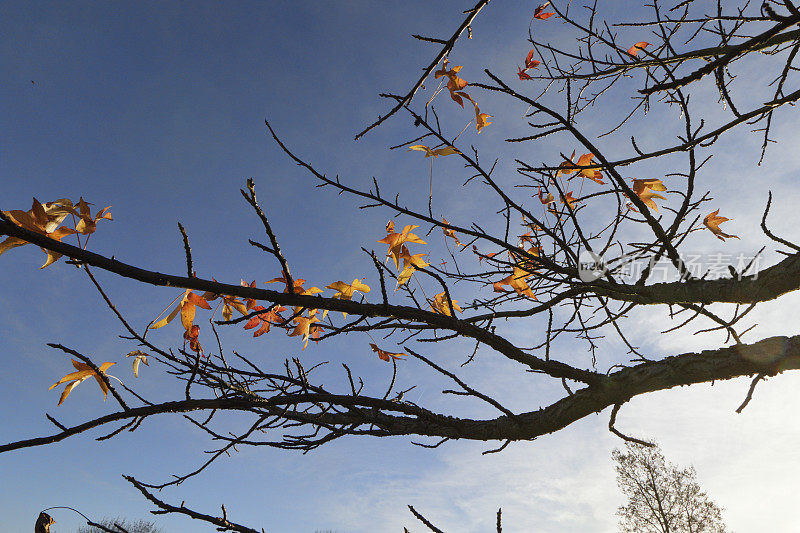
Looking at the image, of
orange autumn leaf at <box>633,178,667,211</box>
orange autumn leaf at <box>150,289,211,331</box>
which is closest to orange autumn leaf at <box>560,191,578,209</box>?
orange autumn leaf at <box>633,178,667,211</box>

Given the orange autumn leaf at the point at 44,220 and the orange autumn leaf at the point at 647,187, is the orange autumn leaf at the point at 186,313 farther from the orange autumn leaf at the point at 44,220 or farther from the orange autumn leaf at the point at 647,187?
the orange autumn leaf at the point at 647,187

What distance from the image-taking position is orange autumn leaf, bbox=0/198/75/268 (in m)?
1.16

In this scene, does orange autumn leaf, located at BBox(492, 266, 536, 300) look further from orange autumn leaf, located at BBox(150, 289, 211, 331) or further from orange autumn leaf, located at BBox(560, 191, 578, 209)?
orange autumn leaf, located at BBox(150, 289, 211, 331)

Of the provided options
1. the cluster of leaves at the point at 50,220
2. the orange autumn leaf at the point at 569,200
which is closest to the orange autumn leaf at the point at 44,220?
the cluster of leaves at the point at 50,220

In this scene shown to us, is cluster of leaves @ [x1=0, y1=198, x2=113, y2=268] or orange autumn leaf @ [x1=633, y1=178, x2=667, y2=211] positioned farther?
orange autumn leaf @ [x1=633, y1=178, x2=667, y2=211]

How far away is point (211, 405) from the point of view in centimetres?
134

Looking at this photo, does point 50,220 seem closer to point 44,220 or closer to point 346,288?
point 44,220

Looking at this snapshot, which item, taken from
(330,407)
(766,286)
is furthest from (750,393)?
(330,407)

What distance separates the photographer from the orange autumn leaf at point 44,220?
1158mm

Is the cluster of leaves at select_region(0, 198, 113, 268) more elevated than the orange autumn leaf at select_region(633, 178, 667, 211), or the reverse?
the orange autumn leaf at select_region(633, 178, 667, 211)

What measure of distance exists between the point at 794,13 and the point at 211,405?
7.04ft

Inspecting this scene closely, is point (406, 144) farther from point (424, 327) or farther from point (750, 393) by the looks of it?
point (750, 393)

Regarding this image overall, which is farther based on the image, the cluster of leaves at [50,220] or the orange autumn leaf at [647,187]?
the orange autumn leaf at [647,187]

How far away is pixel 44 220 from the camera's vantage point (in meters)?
1.35
